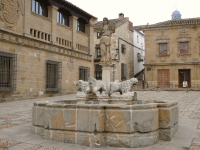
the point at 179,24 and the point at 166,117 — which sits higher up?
the point at 179,24

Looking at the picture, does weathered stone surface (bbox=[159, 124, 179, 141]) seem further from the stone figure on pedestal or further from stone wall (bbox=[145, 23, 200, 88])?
stone wall (bbox=[145, 23, 200, 88])

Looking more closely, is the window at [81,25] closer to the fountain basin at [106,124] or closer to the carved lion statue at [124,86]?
the carved lion statue at [124,86]

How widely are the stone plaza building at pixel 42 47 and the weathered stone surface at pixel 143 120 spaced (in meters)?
9.95

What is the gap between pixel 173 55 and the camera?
25.3 m

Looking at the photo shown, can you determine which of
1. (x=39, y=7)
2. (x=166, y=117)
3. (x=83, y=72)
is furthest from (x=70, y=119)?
(x=83, y=72)

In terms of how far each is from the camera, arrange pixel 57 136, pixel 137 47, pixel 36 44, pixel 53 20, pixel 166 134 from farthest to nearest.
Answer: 1. pixel 137 47
2. pixel 53 20
3. pixel 36 44
4. pixel 166 134
5. pixel 57 136

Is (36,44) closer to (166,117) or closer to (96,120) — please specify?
Result: (96,120)

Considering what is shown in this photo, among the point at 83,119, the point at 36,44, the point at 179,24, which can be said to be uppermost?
the point at 179,24

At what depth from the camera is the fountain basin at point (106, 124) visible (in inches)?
150

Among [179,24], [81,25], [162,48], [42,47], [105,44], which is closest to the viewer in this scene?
[105,44]

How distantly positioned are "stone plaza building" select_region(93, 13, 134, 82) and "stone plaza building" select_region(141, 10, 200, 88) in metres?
3.32

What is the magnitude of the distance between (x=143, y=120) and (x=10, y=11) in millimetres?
11739

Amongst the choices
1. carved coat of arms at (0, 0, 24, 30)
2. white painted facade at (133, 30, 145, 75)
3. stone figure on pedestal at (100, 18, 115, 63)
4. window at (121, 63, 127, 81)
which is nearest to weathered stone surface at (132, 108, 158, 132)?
stone figure on pedestal at (100, 18, 115, 63)

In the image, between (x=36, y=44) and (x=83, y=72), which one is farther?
(x=83, y=72)
